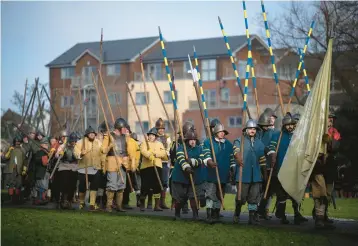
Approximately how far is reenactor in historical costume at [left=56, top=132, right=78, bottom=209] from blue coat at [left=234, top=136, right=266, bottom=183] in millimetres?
6583

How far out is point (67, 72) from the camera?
10025cm

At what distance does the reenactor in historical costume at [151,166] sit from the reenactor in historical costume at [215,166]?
440cm

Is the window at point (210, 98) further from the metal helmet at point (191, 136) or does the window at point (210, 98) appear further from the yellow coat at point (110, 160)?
the metal helmet at point (191, 136)

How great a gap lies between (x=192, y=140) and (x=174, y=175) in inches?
35.2

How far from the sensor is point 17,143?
96.2ft

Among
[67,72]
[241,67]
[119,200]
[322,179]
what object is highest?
[67,72]

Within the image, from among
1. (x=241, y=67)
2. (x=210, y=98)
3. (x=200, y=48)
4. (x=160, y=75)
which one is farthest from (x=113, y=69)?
(x=241, y=67)

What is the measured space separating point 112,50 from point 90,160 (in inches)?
2967

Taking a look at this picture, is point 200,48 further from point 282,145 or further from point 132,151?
point 282,145

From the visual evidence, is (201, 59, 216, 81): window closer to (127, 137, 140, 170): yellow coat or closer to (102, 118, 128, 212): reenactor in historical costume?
(127, 137, 140, 170): yellow coat

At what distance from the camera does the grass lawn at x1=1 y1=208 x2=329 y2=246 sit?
16.2m

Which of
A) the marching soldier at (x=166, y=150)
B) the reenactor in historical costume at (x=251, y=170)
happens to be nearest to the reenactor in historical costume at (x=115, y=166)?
the marching soldier at (x=166, y=150)

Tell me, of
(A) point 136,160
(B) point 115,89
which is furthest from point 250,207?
(B) point 115,89

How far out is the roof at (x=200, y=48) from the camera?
9006 centimetres
